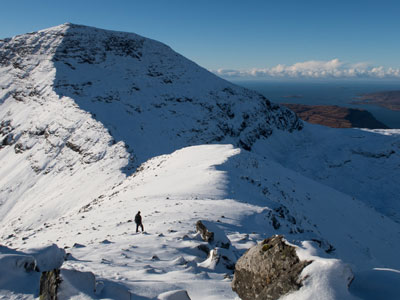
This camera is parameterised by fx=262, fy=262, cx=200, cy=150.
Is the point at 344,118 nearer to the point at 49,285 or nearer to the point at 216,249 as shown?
the point at 216,249

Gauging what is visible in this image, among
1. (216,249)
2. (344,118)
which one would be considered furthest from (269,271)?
(344,118)

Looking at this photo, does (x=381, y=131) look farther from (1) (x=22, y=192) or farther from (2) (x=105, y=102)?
(1) (x=22, y=192)

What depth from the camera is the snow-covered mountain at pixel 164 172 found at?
8.59 meters

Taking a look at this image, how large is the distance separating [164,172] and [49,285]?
1982cm

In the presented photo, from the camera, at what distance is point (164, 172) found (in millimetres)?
24781

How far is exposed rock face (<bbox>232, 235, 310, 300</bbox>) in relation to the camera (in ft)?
13.9

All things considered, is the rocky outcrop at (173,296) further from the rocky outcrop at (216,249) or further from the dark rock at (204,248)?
the dark rock at (204,248)

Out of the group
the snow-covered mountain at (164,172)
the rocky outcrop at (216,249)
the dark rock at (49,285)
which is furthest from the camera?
the snow-covered mountain at (164,172)

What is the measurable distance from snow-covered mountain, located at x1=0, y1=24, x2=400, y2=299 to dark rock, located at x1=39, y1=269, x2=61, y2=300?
0.37m

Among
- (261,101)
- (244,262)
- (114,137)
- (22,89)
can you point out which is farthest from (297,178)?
(22,89)

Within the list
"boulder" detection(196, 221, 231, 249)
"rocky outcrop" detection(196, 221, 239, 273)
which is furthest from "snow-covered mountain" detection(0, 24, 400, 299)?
"boulder" detection(196, 221, 231, 249)

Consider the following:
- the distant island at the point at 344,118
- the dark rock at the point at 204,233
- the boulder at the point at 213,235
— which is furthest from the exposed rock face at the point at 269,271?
the distant island at the point at 344,118

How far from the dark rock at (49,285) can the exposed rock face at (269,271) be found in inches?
136

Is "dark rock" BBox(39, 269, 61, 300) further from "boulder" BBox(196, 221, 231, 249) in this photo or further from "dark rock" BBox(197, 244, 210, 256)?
"boulder" BBox(196, 221, 231, 249)
